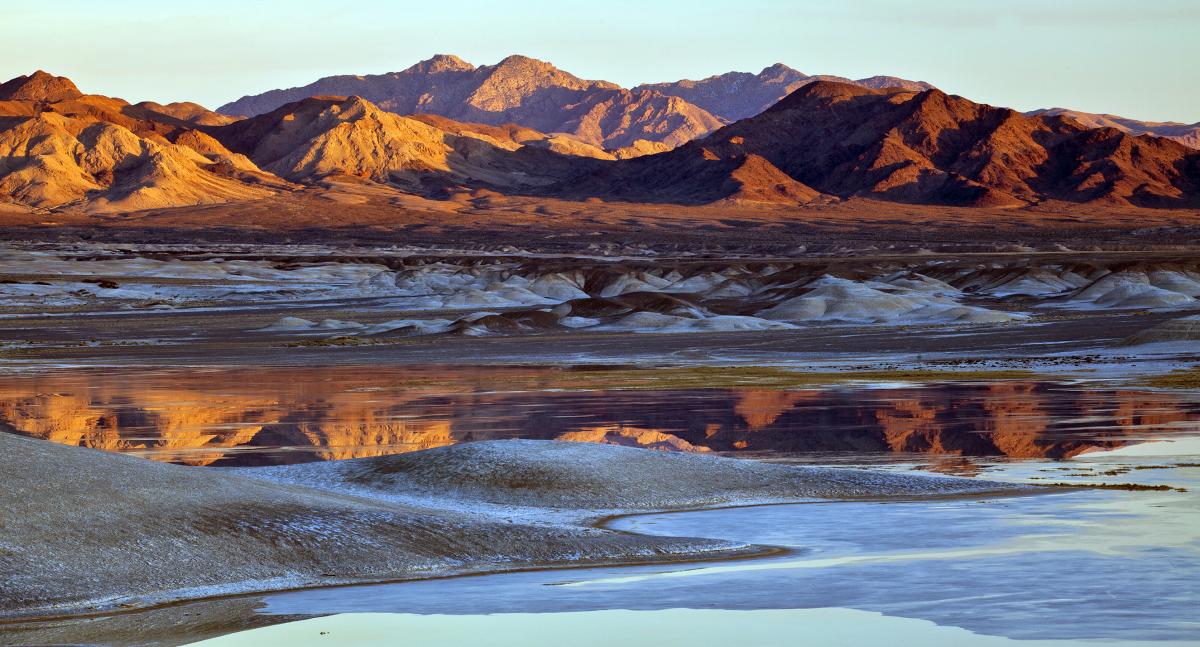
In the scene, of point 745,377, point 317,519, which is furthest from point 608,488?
point 745,377

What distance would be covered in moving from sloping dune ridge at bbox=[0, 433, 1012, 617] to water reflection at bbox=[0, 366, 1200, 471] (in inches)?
173

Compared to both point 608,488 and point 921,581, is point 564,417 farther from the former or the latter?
point 921,581

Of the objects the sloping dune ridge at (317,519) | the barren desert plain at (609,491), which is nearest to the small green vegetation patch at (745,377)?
the barren desert plain at (609,491)

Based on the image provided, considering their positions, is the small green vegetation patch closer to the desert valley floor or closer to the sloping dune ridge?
the desert valley floor

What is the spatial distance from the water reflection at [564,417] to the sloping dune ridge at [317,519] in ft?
14.4

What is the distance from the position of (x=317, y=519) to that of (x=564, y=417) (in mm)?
14615

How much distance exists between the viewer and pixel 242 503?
14.0 m

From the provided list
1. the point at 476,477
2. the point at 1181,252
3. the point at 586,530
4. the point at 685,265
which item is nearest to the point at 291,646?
the point at 586,530

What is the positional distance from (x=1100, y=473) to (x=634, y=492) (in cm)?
594

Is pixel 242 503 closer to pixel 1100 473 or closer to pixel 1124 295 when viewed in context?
pixel 1100 473

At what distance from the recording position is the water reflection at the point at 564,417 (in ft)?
76.4

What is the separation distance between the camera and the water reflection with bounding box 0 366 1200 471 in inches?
917

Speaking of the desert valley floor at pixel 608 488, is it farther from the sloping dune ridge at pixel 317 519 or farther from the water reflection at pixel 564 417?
the water reflection at pixel 564 417

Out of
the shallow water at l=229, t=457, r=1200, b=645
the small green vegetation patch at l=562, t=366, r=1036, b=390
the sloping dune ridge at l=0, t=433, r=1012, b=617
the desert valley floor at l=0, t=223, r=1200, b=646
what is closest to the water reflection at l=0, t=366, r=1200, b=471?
the desert valley floor at l=0, t=223, r=1200, b=646
